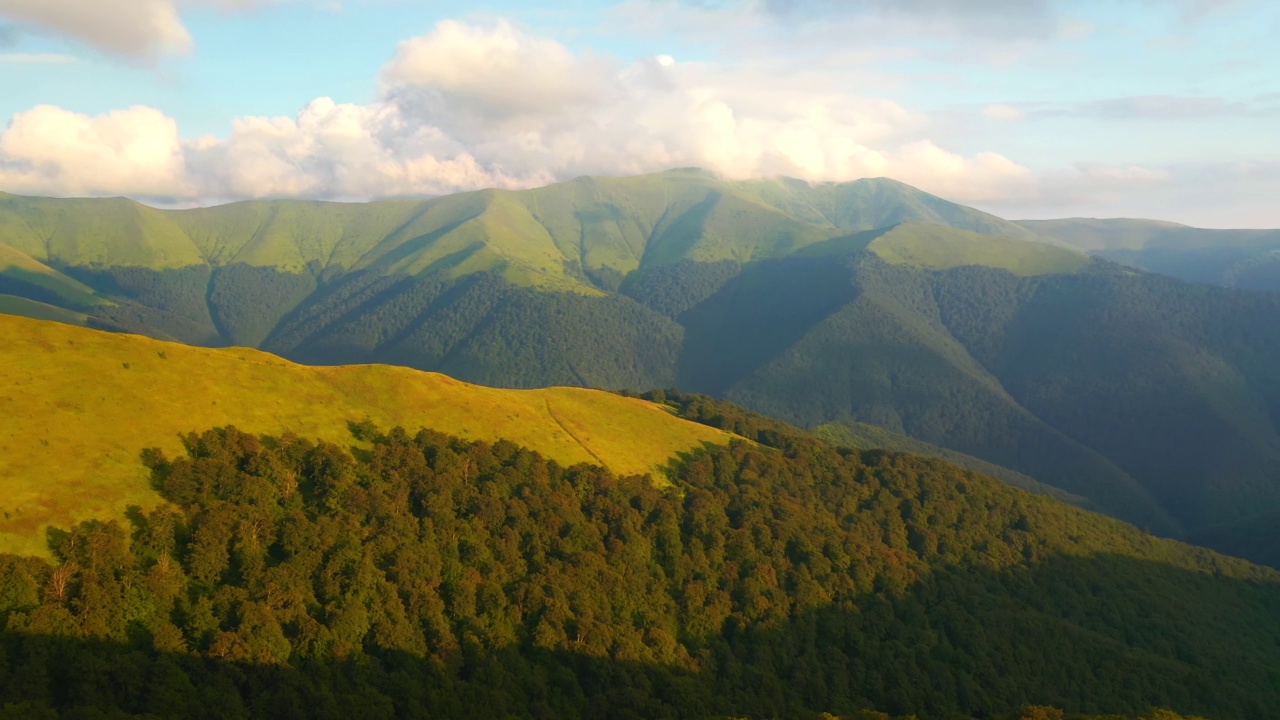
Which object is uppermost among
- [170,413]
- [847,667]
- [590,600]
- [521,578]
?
[170,413]

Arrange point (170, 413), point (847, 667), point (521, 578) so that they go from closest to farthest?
point (170, 413) → point (521, 578) → point (847, 667)

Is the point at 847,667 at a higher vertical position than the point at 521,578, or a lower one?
lower

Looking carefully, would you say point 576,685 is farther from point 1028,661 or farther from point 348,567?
point 1028,661

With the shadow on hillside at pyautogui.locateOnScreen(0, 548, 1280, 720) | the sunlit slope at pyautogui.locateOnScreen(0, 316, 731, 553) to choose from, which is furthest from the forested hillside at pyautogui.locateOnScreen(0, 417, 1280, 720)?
the sunlit slope at pyautogui.locateOnScreen(0, 316, 731, 553)

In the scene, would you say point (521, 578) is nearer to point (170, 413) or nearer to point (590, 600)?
point (590, 600)

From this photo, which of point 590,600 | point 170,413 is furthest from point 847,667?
point 170,413

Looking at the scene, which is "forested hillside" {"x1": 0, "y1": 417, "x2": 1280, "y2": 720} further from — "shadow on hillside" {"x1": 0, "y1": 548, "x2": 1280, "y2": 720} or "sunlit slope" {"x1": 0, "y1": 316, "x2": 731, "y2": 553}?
"sunlit slope" {"x1": 0, "y1": 316, "x2": 731, "y2": 553}

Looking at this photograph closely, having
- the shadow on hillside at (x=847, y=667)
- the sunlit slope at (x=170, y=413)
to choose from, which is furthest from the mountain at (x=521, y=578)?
the sunlit slope at (x=170, y=413)
